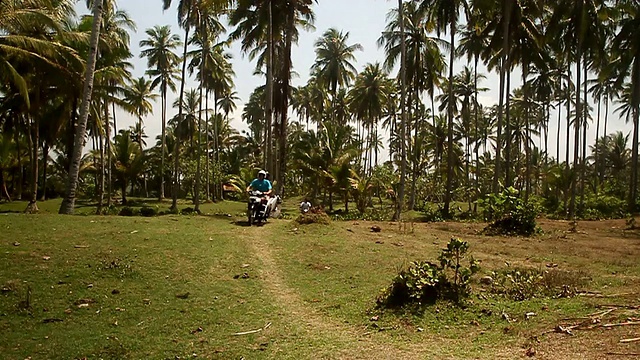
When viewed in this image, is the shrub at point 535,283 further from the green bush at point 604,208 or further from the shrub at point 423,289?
the green bush at point 604,208

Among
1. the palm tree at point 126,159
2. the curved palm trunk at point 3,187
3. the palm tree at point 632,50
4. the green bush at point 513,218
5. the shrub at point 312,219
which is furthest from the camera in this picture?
the palm tree at point 126,159

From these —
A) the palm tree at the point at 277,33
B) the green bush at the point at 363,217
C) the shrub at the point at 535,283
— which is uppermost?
the palm tree at the point at 277,33

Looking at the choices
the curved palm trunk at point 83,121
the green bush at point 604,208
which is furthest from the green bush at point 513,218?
the curved palm trunk at point 83,121

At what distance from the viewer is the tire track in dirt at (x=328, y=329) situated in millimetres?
5380

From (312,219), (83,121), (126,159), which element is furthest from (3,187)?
(312,219)

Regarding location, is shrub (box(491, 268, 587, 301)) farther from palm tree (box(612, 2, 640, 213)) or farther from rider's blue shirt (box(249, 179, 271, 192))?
palm tree (box(612, 2, 640, 213))

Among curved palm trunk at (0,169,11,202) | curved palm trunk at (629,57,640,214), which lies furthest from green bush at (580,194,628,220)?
curved palm trunk at (0,169,11,202)

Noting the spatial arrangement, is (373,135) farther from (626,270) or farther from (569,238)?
(626,270)

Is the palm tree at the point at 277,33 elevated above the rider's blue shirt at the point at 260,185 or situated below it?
above

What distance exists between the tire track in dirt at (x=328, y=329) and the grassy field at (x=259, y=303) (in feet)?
0.08

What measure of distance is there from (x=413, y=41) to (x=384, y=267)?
24462 millimetres

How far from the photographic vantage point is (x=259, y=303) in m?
7.33

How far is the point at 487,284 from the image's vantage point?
26.3 feet

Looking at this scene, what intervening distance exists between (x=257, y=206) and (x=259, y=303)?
22.0 feet
